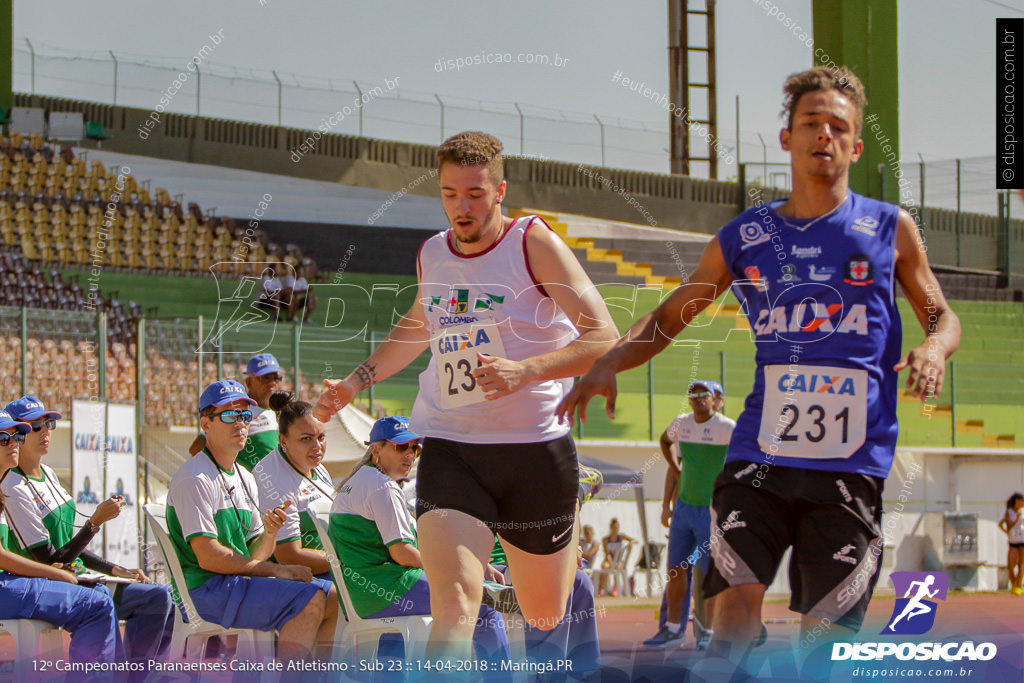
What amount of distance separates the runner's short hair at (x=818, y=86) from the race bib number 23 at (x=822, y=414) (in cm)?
72

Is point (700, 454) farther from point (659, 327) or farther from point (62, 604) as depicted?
point (659, 327)

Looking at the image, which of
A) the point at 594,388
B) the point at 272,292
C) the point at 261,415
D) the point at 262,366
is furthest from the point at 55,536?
the point at 272,292

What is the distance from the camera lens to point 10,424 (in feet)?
20.0

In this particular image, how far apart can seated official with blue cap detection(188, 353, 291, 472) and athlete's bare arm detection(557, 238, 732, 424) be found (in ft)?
12.8

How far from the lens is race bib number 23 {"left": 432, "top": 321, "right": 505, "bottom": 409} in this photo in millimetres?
4164

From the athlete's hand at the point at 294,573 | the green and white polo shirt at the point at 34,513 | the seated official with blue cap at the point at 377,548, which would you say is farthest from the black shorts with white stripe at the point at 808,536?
the green and white polo shirt at the point at 34,513

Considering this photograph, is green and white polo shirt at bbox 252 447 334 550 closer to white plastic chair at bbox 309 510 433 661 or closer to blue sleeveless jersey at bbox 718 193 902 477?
white plastic chair at bbox 309 510 433 661

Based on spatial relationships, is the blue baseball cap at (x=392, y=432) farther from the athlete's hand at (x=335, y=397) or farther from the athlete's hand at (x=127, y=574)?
the athlete's hand at (x=127, y=574)

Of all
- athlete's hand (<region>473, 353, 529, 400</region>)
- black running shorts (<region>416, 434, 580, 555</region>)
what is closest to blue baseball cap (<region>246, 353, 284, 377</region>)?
black running shorts (<region>416, 434, 580, 555</region>)

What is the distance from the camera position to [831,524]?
3250mm

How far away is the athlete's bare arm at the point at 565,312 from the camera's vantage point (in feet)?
12.7

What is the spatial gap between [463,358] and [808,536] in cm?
140

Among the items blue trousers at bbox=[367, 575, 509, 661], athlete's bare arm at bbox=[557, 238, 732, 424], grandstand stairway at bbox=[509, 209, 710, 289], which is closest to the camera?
athlete's bare arm at bbox=[557, 238, 732, 424]

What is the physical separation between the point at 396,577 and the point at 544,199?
76.9 feet
